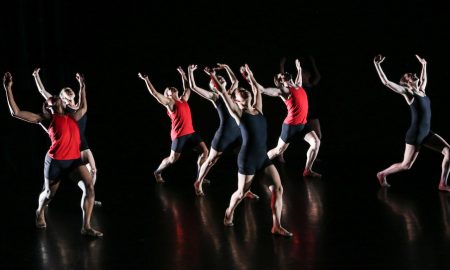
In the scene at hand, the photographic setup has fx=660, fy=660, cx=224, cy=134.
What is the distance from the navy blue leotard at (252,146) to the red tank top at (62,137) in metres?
1.64

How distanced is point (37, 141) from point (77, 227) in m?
5.61

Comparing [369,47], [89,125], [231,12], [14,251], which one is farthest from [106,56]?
[14,251]

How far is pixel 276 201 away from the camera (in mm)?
6211

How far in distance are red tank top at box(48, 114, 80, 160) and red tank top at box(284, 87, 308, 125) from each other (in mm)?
3538

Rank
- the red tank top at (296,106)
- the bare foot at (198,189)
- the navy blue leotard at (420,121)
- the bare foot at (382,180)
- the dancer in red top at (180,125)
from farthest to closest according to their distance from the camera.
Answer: the red tank top at (296,106) → the dancer in red top at (180,125) → the bare foot at (382,180) → the bare foot at (198,189) → the navy blue leotard at (420,121)

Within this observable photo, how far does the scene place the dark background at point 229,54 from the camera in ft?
38.3

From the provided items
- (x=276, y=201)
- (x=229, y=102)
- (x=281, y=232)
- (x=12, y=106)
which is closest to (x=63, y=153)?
(x=12, y=106)

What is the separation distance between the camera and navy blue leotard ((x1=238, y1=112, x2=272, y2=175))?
632cm

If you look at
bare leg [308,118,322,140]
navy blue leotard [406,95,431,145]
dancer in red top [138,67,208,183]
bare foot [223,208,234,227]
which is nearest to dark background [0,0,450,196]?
bare leg [308,118,322,140]

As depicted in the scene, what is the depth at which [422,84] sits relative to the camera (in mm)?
8258

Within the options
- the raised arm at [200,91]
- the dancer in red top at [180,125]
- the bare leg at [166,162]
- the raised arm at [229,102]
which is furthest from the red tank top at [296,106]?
the raised arm at [229,102]

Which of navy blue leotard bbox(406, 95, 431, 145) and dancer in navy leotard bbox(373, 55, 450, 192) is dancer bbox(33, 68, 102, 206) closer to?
dancer in navy leotard bbox(373, 55, 450, 192)

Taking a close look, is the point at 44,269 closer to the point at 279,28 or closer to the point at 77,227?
the point at 77,227

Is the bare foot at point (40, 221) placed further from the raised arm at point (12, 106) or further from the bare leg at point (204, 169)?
the bare leg at point (204, 169)
